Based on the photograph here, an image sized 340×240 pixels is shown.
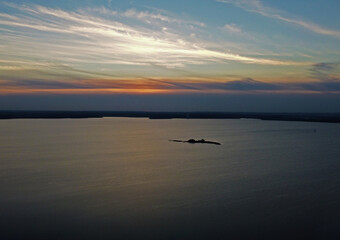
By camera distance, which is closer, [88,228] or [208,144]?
[88,228]

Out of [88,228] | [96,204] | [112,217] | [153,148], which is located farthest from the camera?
[153,148]

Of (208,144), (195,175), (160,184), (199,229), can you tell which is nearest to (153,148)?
(208,144)

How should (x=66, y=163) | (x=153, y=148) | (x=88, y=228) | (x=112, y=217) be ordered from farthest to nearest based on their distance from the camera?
(x=153, y=148) → (x=66, y=163) → (x=112, y=217) → (x=88, y=228)

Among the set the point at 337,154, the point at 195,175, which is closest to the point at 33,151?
the point at 195,175

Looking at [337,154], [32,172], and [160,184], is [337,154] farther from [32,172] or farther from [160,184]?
[32,172]

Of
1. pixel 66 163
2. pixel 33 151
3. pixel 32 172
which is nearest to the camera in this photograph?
pixel 32 172

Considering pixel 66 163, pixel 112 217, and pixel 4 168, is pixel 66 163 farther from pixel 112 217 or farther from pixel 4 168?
pixel 112 217

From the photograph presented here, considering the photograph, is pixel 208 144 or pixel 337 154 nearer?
pixel 337 154

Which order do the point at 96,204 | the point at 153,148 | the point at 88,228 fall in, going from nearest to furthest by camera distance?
1. the point at 88,228
2. the point at 96,204
3. the point at 153,148
